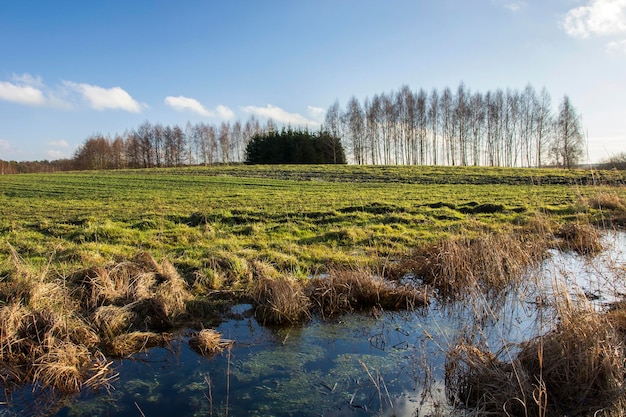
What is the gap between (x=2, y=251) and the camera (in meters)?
8.73

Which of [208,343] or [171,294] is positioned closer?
[208,343]

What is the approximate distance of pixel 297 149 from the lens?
61.4m

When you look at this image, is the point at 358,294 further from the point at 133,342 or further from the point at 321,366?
the point at 133,342

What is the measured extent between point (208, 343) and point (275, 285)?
1.46m

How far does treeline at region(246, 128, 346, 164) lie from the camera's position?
202ft

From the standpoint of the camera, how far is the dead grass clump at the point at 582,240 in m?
9.38

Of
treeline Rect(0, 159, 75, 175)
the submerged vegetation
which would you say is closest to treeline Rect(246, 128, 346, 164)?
treeline Rect(0, 159, 75, 175)

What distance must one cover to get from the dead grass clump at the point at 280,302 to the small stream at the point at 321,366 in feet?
0.63

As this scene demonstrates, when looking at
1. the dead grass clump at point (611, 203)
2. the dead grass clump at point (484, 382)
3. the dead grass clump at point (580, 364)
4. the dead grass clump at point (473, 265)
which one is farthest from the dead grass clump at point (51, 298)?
the dead grass clump at point (611, 203)

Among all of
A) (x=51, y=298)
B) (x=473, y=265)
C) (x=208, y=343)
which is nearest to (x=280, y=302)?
(x=208, y=343)

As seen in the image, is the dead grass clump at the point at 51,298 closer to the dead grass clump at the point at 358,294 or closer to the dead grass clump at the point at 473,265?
the dead grass clump at the point at 358,294

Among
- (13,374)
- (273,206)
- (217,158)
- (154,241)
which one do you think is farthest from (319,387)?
(217,158)

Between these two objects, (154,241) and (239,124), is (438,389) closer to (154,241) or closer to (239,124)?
(154,241)

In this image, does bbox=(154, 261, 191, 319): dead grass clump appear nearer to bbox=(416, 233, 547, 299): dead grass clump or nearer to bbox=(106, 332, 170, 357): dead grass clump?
bbox=(106, 332, 170, 357): dead grass clump
